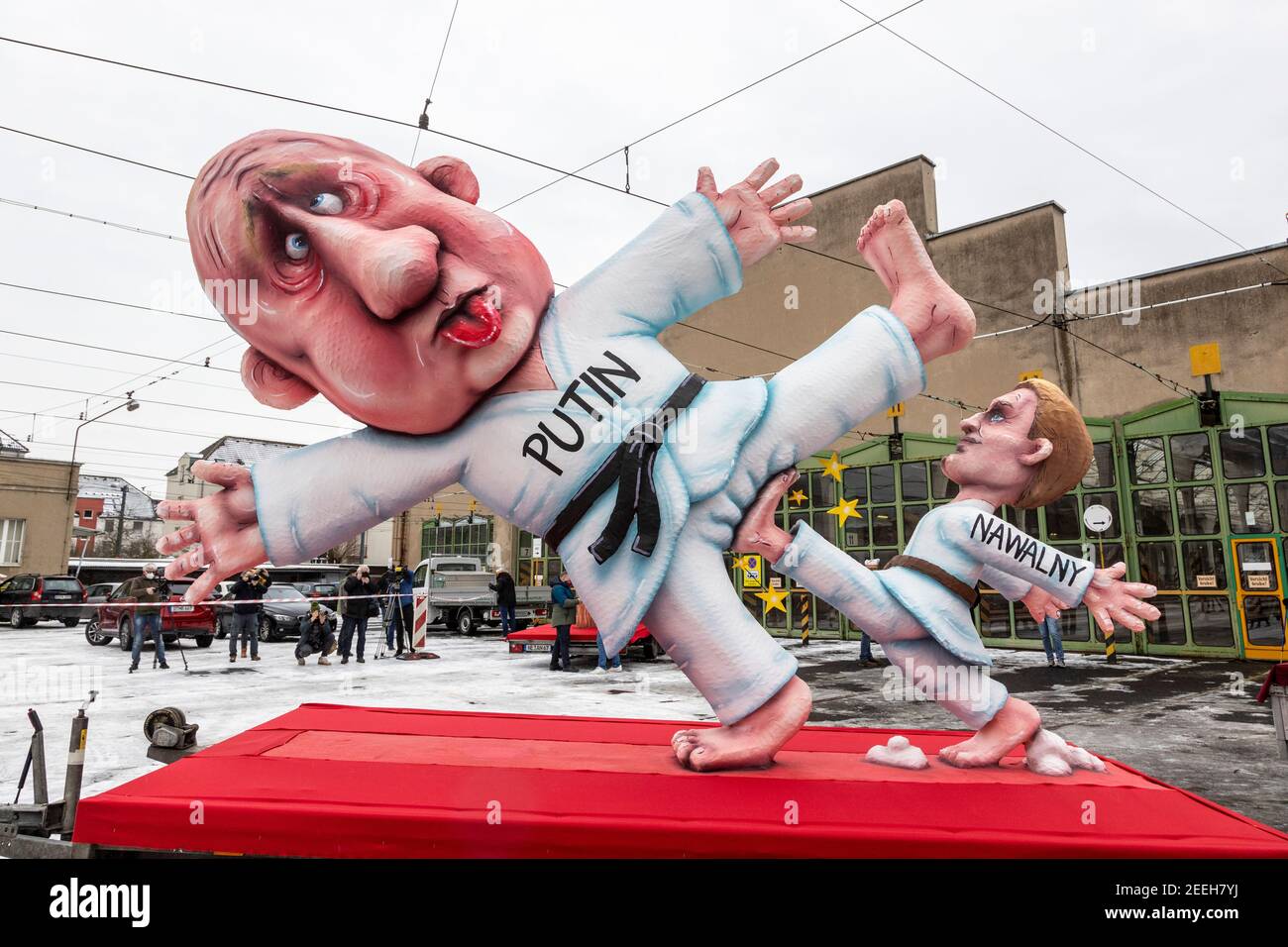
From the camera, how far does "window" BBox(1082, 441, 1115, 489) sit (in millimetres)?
11383

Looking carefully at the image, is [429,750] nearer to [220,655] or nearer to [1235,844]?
[1235,844]

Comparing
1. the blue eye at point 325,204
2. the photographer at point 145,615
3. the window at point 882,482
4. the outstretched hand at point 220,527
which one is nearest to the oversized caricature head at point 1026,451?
the blue eye at point 325,204

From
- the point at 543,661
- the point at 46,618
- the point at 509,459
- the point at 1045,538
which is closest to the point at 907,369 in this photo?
the point at 509,459

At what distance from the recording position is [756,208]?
2428 mm

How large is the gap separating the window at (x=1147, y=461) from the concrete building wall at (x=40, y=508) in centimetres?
2599

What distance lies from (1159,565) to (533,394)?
1158cm

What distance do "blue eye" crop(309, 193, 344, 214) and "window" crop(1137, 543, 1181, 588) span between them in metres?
11.9

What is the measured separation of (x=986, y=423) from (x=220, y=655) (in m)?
11.8

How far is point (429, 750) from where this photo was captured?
8.49ft

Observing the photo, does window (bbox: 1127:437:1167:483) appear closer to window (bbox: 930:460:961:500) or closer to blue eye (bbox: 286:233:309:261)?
window (bbox: 930:460:961:500)

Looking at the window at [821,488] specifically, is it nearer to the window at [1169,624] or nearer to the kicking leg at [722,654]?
the window at [1169,624]

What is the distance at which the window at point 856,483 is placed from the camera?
539 inches

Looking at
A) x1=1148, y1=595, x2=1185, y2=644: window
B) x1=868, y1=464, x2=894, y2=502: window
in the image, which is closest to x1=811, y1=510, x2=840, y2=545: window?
x1=868, y1=464, x2=894, y2=502: window
